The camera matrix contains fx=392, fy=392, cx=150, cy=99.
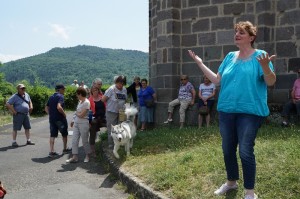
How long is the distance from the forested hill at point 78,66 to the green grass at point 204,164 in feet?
332

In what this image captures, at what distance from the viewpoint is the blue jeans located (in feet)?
14.4

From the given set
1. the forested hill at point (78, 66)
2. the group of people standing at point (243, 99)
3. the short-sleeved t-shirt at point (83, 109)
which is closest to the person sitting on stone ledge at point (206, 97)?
the short-sleeved t-shirt at point (83, 109)

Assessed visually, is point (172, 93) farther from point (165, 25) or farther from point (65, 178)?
point (65, 178)

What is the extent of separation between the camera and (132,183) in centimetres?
648

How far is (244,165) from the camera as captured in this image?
448cm

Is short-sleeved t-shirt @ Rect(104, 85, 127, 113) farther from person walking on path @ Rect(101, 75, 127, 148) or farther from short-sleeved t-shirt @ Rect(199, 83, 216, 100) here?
short-sleeved t-shirt @ Rect(199, 83, 216, 100)

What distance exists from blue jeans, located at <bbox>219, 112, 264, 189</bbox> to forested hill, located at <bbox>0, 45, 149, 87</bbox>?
10485cm

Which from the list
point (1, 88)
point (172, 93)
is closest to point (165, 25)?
point (172, 93)

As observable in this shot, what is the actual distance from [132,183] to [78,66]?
132 m

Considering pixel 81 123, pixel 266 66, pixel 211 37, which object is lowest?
pixel 81 123

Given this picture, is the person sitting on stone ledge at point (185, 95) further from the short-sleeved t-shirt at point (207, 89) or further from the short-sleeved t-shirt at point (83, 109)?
the short-sleeved t-shirt at point (83, 109)

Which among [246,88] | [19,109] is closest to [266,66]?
[246,88]

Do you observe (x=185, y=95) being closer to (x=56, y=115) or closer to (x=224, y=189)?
(x=56, y=115)

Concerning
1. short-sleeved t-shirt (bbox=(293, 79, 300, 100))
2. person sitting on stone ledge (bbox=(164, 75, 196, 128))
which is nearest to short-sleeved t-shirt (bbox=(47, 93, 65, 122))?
person sitting on stone ledge (bbox=(164, 75, 196, 128))
